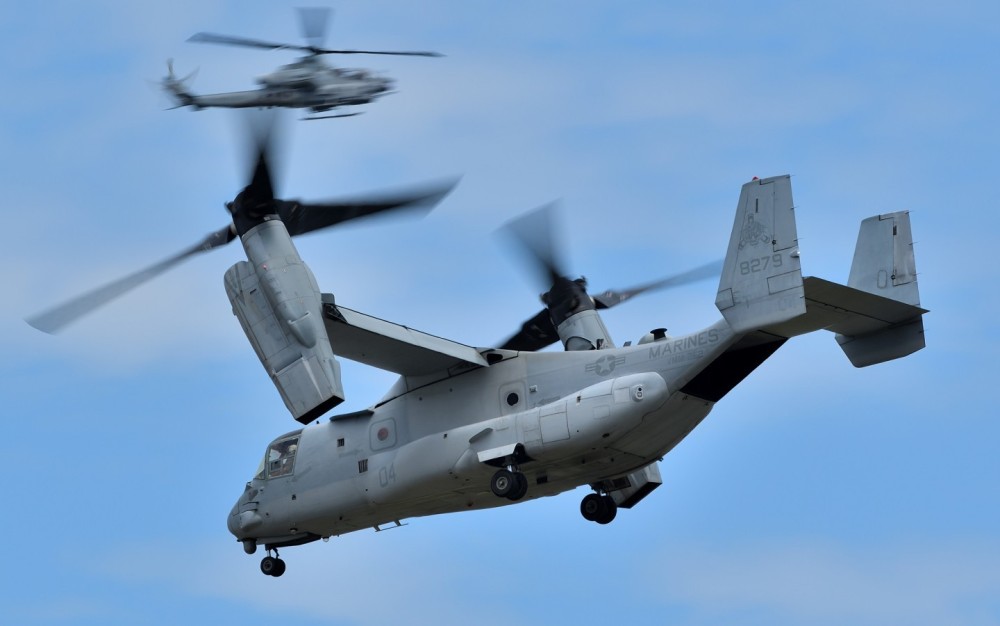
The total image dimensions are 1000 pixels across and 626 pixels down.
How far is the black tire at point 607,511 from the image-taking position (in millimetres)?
30547

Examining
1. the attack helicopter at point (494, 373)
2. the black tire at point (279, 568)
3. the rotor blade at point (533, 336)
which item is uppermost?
the rotor blade at point (533, 336)

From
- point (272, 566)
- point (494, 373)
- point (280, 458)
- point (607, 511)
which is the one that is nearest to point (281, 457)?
point (280, 458)

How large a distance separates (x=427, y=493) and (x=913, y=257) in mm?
9273

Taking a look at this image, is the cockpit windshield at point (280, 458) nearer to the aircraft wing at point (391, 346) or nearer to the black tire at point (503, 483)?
the aircraft wing at point (391, 346)

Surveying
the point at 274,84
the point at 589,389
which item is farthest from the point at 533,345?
the point at 274,84

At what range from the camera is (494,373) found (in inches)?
1159

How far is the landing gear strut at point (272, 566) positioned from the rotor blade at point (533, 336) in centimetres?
597

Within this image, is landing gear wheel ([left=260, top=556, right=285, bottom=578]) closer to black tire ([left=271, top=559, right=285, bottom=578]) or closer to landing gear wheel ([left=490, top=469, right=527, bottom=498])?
black tire ([left=271, top=559, right=285, bottom=578])

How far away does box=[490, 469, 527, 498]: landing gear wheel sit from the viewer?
27.8 metres

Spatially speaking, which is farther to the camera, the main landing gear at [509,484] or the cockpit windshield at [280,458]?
the cockpit windshield at [280,458]

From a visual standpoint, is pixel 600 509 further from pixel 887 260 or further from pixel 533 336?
pixel 887 260

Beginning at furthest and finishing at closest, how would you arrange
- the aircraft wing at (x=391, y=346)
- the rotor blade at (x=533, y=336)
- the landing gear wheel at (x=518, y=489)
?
the rotor blade at (x=533, y=336), the aircraft wing at (x=391, y=346), the landing gear wheel at (x=518, y=489)

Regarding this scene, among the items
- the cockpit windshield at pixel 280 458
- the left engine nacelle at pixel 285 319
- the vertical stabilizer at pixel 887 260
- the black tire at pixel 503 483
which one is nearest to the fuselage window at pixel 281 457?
the cockpit windshield at pixel 280 458

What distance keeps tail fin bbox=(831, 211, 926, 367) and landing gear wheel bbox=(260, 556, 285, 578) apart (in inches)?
456
